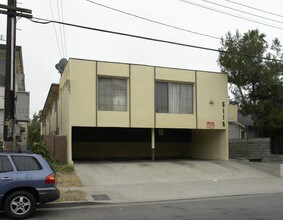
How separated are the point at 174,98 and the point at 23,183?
15.8 meters

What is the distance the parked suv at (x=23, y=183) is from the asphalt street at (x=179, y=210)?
0.49m

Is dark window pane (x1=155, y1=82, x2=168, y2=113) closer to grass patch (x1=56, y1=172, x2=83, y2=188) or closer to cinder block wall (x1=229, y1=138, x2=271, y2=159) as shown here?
cinder block wall (x1=229, y1=138, x2=271, y2=159)

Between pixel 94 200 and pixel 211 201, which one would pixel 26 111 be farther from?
pixel 211 201

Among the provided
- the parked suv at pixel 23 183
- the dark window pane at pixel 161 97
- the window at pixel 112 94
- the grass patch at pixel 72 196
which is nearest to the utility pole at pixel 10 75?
the grass patch at pixel 72 196

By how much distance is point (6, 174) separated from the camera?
34.6ft

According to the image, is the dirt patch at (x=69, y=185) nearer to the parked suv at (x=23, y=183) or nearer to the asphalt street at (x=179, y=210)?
the asphalt street at (x=179, y=210)

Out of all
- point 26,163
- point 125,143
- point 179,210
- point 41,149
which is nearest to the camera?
point 26,163

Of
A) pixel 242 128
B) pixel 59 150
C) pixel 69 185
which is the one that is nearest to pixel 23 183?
pixel 69 185

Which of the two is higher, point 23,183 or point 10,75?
point 10,75

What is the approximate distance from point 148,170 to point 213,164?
447 cm

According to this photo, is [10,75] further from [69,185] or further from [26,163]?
[69,185]

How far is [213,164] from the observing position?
24047 mm

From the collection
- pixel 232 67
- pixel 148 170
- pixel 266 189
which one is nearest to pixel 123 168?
pixel 148 170

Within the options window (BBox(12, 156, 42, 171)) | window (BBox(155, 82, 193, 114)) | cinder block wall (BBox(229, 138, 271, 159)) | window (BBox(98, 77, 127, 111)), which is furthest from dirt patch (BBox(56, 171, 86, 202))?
cinder block wall (BBox(229, 138, 271, 159))
